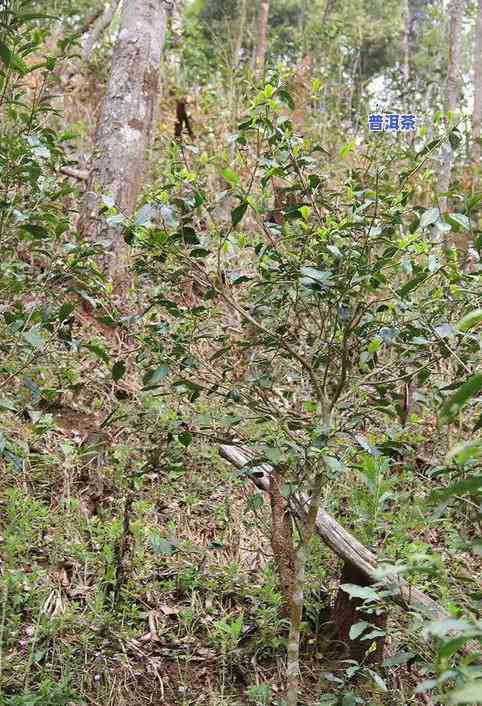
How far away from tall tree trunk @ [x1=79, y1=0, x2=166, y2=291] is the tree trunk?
82.2 inches

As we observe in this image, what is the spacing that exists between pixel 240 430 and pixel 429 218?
105 centimetres

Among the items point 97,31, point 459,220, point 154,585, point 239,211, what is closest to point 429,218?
point 459,220

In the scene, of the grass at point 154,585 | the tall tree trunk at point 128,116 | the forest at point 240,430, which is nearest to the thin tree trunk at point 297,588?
the forest at point 240,430

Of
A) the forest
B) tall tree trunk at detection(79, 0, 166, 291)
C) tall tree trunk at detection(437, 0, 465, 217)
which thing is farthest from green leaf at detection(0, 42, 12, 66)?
tall tree trunk at detection(437, 0, 465, 217)

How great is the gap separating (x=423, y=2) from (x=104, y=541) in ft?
66.8

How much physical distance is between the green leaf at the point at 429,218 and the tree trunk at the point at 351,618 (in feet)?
4.24

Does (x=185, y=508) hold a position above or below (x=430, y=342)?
below

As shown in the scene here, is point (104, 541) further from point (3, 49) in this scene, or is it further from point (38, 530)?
point (3, 49)

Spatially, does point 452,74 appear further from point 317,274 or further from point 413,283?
point 317,274

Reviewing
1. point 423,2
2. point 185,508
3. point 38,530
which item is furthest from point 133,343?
point 423,2

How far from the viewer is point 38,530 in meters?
2.94

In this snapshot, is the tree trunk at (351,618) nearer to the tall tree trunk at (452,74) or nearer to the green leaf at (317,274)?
the green leaf at (317,274)

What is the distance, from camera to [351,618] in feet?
8.88

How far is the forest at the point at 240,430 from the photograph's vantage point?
78.8 inches
